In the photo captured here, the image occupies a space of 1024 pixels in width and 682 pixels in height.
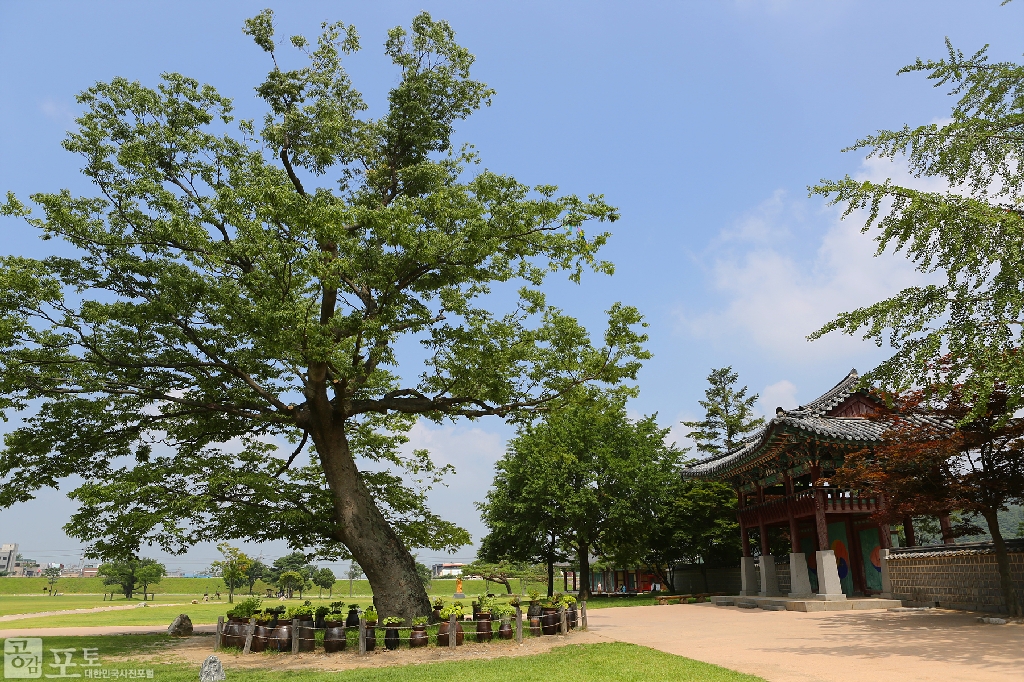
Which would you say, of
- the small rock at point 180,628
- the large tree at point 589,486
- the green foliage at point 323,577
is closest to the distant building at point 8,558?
the green foliage at point 323,577

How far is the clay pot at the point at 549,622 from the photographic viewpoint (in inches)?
536

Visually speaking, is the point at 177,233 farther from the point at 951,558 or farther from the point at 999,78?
the point at 951,558

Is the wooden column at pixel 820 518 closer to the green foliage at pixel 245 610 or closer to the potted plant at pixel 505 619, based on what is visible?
the potted plant at pixel 505 619

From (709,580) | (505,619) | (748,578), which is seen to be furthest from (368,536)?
(709,580)

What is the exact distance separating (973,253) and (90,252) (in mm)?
18019

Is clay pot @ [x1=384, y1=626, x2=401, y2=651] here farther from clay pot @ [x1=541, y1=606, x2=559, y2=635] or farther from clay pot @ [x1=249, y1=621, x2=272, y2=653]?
clay pot @ [x1=541, y1=606, x2=559, y2=635]

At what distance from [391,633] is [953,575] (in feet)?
49.7

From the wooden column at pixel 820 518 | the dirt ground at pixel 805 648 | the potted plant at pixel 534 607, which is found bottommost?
the dirt ground at pixel 805 648

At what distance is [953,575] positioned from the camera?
1697 centimetres

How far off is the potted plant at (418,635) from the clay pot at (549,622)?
267cm

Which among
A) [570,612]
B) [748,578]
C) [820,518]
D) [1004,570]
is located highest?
[820,518]

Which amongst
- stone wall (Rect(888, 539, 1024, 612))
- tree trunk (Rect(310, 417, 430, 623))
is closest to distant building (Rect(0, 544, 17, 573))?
tree trunk (Rect(310, 417, 430, 623))

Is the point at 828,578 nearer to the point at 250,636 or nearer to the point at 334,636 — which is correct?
the point at 334,636

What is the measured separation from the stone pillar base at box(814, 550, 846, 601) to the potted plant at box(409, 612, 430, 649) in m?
13.0
